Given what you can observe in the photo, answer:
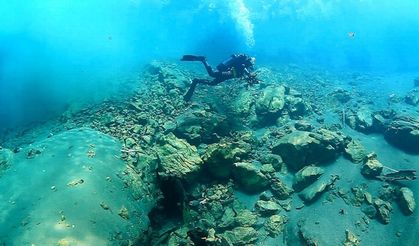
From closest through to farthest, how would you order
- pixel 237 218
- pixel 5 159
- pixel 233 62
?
pixel 5 159, pixel 237 218, pixel 233 62

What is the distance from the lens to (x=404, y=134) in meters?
10.0

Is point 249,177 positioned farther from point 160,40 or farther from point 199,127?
point 160,40

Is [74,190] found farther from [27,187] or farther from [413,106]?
[413,106]

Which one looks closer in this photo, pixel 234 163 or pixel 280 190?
pixel 280 190

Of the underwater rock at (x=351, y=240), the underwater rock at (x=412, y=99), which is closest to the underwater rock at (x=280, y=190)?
the underwater rock at (x=351, y=240)

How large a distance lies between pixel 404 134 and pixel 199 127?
6.75 metres

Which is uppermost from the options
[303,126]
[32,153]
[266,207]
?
[303,126]

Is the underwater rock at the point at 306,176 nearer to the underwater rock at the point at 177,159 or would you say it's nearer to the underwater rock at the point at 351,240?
the underwater rock at the point at 351,240

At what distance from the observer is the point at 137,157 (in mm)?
7738

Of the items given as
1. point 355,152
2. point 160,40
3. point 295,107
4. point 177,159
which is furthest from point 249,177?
point 160,40

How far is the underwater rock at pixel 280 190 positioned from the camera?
8055 mm

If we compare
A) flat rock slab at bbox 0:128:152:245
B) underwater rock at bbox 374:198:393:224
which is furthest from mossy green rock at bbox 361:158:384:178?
flat rock slab at bbox 0:128:152:245

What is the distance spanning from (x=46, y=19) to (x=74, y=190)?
117ft

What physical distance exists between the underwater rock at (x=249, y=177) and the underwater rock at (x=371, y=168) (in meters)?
2.85
